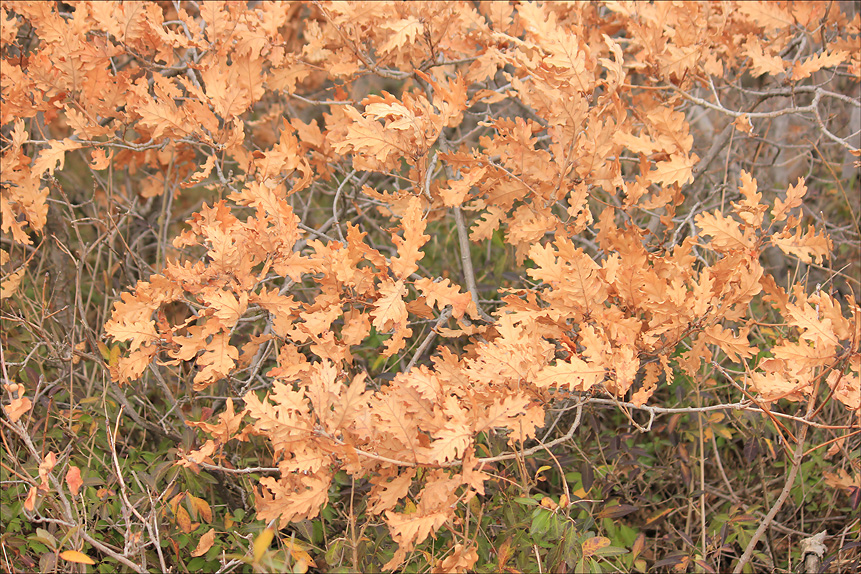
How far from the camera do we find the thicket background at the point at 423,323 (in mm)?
1623

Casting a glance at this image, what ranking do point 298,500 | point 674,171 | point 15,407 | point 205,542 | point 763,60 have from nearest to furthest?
point 298,500, point 15,407, point 205,542, point 674,171, point 763,60

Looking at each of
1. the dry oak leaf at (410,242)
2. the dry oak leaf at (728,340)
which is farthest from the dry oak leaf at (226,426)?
the dry oak leaf at (728,340)

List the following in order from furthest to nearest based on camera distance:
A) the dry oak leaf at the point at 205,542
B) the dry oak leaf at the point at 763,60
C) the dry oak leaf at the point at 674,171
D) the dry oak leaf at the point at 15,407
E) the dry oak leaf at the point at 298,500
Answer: the dry oak leaf at the point at 763,60 < the dry oak leaf at the point at 674,171 < the dry oak leaf at the point at 205,542 < the dry oak leaf at the point at 15,407 < the dry oak leaf at the point at 298,500

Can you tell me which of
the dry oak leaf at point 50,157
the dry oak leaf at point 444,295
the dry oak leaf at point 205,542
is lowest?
the dry oak leaf at point 205,542

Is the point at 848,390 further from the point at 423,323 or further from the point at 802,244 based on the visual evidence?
the point at 423,323

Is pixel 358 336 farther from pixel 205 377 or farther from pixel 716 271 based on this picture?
pixel 716 271

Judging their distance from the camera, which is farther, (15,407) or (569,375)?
(15,407)

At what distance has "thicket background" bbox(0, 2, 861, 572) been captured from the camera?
1.62m

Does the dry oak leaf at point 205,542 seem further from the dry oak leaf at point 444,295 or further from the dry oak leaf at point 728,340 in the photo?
the dry oak leaf at point 728,340

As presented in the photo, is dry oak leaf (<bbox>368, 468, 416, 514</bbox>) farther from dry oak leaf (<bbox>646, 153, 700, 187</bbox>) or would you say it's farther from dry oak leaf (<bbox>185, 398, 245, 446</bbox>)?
dry oak leaf (<bbox>646, 153, 700, 187</bbox>)

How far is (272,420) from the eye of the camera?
1.45 m

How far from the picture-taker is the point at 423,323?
2.09 m

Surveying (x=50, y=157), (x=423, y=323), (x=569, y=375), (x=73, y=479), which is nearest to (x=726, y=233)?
(x=569, y=375)

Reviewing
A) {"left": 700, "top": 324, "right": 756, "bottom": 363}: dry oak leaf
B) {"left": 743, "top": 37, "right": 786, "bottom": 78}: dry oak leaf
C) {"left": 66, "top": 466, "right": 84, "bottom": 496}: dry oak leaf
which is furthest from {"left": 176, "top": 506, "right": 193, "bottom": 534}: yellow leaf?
{"left": 743, "top": 37, "right": 786, "bottom": 78}: dry oak leaf
